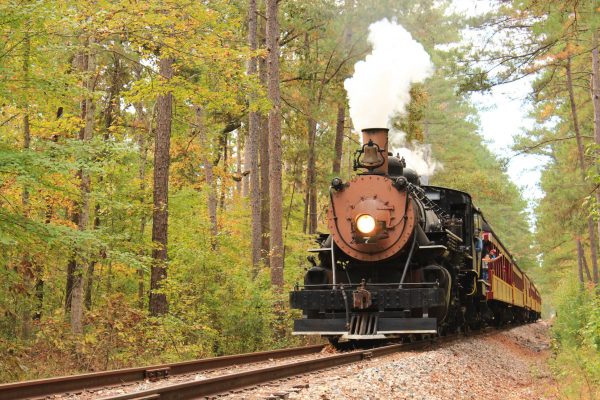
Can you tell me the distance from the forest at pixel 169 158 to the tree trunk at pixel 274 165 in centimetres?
5

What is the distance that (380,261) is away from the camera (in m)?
12.7

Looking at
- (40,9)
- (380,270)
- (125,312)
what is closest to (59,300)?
(125,312)

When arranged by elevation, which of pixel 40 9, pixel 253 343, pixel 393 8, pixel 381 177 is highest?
pixel 393 8

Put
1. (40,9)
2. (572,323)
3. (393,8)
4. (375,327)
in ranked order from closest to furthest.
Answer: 1. (40,9)
2. (375,327)
3. (393,8)
4. (572,323)

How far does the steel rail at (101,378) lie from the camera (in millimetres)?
6188

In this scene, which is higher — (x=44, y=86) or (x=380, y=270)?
(x=44, y=86)

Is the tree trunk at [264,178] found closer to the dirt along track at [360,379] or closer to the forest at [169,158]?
the forest at [169,158]

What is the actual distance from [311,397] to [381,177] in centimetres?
660

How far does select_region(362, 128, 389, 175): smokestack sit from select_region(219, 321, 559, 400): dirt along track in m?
3.45

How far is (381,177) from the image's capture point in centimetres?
1234

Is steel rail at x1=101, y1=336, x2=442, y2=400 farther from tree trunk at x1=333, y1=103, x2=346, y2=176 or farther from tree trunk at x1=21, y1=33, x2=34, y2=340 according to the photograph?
tree trunk at x1=333, y1=103, x2=346, y2=176

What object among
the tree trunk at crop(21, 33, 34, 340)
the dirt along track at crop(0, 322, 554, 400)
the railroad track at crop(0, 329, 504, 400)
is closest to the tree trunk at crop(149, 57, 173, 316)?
the tree trunk at crop(21, 33, 34, 340)

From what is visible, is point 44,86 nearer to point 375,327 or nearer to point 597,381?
point 375,327

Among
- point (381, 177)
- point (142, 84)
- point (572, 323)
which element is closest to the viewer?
point (381, 177)
